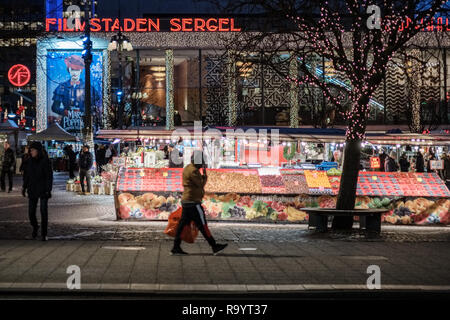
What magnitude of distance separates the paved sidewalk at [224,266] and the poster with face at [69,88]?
36.9 m

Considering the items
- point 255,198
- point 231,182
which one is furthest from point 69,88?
point 255,198

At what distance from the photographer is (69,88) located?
159 feet

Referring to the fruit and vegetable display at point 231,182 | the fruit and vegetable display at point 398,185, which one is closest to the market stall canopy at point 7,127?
the fruit and vegetable display at point 231,182

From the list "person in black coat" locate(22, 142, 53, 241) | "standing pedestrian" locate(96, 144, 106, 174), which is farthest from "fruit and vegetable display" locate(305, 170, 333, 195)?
"standing pedestrian" locate(96, 144, 106, 174)

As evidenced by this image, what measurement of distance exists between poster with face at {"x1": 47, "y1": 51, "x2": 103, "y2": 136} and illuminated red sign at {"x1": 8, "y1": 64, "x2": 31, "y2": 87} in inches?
453

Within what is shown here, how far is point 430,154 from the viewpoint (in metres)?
Answer: 38.4

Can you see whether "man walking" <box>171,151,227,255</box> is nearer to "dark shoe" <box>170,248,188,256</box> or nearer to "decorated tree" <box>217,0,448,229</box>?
"dark shoe" <box>170,248,188,256</box>

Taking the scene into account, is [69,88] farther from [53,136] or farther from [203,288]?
[203,288]

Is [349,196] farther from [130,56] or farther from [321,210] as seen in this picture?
[130,56]

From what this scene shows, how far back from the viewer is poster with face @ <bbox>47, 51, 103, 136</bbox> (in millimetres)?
48375

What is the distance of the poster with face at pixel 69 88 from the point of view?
48375mm

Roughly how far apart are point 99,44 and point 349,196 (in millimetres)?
35800

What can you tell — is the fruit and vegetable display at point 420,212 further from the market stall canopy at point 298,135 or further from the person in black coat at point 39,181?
the person in black coat at point 39,181

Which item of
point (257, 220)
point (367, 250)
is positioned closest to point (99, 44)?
point (257, 220)
